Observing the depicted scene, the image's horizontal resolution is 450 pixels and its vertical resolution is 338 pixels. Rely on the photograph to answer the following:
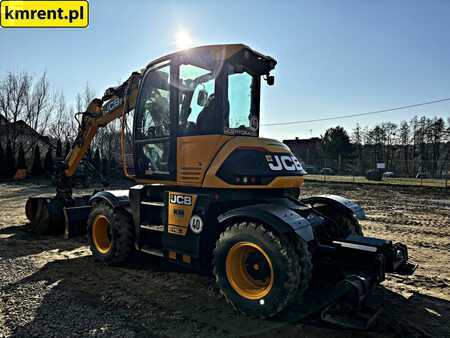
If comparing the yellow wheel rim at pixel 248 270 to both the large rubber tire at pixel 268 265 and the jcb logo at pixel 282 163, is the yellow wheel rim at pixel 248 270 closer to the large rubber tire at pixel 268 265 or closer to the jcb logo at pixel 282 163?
the large rubber tire at pixel 268 265

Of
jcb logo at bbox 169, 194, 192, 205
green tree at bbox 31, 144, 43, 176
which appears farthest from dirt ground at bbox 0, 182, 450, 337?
green tree at bbox 31, 144, 43, 176

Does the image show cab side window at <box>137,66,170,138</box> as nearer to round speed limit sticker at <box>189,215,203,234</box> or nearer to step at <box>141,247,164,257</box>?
round speed limit sticker at <box>189,215,203,234</box>

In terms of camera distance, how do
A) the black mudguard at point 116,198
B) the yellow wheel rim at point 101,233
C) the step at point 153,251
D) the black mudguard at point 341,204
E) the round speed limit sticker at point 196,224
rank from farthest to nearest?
the yellow wheel rim at point 101,233
the black mudguard at point 116,198
the black mudguard at point 341,204
the step at point 153,251
the round speed limit sticker at point 196,224

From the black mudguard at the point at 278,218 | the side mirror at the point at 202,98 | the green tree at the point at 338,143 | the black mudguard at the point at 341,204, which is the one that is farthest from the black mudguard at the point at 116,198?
the green tree at the point at 338,143

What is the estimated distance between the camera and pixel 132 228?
519cm

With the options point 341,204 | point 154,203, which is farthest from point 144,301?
point 341,204

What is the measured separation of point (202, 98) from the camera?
451 cm

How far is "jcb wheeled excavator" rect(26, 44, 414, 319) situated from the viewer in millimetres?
3484

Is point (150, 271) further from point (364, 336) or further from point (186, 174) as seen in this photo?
point (364, 336)

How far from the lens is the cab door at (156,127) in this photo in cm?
466

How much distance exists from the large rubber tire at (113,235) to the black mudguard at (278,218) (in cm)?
201

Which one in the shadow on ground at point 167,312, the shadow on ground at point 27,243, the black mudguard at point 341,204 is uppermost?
the black mudguard at point 341,204

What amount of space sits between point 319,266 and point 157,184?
2.48m

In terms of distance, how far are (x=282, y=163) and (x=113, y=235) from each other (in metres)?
2.76
